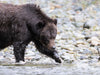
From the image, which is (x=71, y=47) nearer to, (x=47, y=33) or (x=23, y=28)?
(x=47, y=33)

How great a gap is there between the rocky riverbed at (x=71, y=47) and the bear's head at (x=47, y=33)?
67cm

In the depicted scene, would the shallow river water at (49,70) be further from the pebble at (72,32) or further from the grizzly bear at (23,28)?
the pebble at (72,32)

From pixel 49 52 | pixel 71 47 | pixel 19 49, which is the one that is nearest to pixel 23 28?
pixel 19 49

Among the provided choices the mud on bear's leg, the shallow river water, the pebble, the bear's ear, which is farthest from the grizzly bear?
the pebble

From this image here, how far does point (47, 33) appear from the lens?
403 inches

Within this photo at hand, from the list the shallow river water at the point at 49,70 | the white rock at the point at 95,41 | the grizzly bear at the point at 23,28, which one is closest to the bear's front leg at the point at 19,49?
the grizzly bear at the point at 23,28

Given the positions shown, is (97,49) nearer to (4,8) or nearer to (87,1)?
(4,8)

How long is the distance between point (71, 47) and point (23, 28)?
10.0 ft

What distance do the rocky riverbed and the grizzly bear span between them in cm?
60

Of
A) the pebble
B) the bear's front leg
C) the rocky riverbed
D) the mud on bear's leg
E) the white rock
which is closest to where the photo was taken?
the rocky riverbed

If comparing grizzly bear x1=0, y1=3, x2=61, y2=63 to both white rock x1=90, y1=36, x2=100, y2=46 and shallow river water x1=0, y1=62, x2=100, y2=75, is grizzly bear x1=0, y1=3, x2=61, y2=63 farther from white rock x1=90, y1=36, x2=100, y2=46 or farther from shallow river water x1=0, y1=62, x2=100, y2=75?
white rock x1=90, y1=36, x2=100, y2=46

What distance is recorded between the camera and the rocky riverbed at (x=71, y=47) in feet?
30.3

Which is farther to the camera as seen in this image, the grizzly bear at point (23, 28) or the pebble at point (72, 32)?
the pebble at point (72, 32)

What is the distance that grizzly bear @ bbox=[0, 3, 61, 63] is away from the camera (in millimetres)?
10148
